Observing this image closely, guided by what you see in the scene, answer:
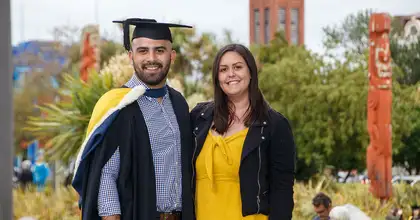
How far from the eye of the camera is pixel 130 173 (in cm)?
389

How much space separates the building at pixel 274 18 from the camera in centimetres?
3800

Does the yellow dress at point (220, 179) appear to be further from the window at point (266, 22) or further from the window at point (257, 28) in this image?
the window at point (266, 22)

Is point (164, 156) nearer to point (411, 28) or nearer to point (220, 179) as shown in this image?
point (220, 179)

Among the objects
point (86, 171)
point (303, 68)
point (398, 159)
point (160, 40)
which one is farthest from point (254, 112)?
point (398, 159)

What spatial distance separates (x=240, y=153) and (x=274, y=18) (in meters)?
35.2

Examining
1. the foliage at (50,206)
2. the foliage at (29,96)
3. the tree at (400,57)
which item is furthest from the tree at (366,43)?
the foliage at (50,206)

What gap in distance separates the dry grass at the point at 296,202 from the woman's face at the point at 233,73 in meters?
7.63

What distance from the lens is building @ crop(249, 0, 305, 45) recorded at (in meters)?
38.0

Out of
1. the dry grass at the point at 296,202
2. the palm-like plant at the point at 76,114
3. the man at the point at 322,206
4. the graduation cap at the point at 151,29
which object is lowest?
the dry grass at the point at 296,202

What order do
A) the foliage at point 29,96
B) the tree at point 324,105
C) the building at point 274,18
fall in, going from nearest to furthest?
the tree at point 324,105
the foliage at point 29,96
the building at point 274,18

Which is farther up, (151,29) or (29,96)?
(151,29)

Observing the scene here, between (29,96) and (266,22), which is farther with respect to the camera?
(266,22)

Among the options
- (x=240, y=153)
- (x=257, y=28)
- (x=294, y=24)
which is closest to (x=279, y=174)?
(x=240, y=153)

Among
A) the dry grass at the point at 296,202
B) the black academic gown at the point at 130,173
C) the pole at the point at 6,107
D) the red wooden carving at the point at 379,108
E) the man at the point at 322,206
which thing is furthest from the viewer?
the red wooden carving at the point at 379,108
